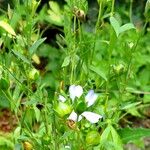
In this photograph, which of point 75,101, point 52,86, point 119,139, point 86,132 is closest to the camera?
point 75,101

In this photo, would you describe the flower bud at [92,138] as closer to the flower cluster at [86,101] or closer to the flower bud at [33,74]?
the flower cluster at [86,101]

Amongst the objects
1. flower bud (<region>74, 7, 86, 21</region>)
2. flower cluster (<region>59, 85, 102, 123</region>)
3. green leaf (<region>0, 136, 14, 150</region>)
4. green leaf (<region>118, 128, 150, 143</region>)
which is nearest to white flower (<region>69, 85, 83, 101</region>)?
flower cluster (<region>59, 85, 102, 123</region>)

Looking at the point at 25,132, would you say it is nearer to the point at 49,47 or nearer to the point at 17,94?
the point at 17,94

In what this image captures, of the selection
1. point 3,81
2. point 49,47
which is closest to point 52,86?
point 49,47

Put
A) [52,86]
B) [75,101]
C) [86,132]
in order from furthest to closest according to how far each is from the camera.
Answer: [52,86]
[86,132]
[75,101]

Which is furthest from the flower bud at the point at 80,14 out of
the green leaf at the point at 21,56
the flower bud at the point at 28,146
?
the flower bud at the point at 28,146

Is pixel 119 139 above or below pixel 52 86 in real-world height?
below

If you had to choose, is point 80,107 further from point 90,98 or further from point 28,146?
point 28,146
